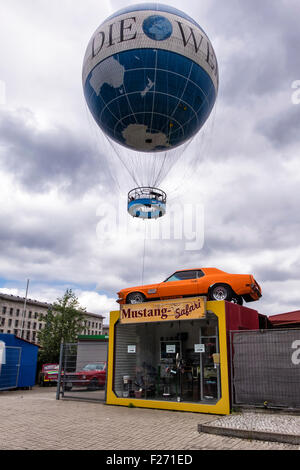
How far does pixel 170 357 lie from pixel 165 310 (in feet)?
8.02

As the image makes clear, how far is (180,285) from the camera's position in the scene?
47.0 feet

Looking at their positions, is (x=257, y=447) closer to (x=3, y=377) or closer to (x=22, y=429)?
(x=22, y=429)

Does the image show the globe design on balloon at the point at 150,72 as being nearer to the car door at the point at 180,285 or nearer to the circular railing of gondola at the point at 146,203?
the circular railing of gondola at the point at 146,203

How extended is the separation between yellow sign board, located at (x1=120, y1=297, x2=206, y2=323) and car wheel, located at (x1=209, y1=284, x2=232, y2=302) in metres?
1.36

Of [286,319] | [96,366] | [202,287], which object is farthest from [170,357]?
[286,319]

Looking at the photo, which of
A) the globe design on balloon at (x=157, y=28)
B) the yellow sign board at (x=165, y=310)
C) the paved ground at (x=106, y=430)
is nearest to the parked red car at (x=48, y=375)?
the paved ground at (x=106, y=430)

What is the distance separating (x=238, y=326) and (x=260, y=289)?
2308mm

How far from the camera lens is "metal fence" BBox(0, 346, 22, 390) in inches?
724

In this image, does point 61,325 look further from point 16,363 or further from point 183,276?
point 183,276

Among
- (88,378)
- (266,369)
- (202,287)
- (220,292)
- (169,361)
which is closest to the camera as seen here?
(266,369)

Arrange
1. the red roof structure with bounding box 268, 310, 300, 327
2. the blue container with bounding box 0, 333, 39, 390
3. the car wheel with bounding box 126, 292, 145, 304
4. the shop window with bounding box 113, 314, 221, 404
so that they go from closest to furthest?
the shop window with bounding box 113, 314, 221, 404 → the car wheel with bounding box 126, 292, 145, 304 → the red roof structure with bounding box 268, 310, 300, 327 → the blue container with bounding box 0, 333, 39, 390

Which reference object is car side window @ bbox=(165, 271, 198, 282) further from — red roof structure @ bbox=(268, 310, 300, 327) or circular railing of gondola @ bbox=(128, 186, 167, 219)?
red roof structure @ bbox=(268, 310, 300, 327)

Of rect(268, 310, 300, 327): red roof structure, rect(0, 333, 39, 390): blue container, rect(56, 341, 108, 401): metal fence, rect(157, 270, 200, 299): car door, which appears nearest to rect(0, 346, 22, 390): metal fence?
rect(0, 333, 39, 390): blue container

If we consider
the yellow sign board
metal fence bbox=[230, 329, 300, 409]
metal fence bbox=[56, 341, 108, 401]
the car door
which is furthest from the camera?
metal fence bbox=[56, 341, 108, 401]
